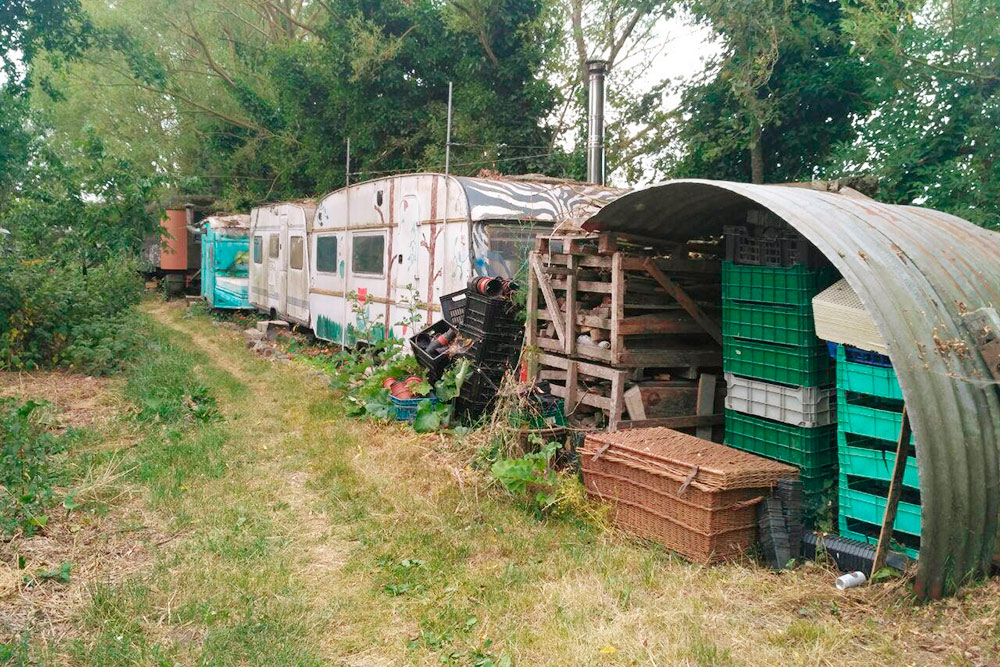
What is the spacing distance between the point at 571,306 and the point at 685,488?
233cm

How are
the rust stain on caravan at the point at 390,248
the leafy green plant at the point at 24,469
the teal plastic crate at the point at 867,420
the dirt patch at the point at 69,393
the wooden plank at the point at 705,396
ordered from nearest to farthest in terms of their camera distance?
the teal plastic crate at the point at 867,420, the leafy green plant at the point at 24,469, the wooden plank at the point at 705,396, the dirt patch at the point at 69,393, the rust stain on caravan at the point at 390,248

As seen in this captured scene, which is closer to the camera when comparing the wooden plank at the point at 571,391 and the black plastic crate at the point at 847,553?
the black plastic crate at the point at 847,553

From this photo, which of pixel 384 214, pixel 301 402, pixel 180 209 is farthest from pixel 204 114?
pixel 301 402

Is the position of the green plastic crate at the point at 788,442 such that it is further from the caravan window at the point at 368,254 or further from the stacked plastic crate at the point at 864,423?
the caravan window at the point at 368,254

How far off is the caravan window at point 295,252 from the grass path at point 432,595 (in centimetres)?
920

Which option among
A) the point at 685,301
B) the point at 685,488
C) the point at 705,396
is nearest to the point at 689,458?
the point at 685,488

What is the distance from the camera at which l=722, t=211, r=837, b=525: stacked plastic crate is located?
5.23 meters

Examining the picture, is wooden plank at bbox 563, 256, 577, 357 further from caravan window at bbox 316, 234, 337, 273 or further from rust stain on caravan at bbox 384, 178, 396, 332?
caravan window at bbox 316, 234, 337, 273

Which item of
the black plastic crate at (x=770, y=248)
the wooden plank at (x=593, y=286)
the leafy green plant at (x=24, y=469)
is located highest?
the black plastic crate at (x=770, y=248)

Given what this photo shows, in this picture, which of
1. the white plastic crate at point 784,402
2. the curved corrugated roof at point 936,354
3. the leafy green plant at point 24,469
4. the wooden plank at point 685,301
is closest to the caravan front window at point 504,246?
the wooden plank at point 685,301

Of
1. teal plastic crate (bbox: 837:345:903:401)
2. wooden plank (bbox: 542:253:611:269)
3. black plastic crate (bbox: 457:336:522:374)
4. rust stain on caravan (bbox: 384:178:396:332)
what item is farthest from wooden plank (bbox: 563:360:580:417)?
rust stain on caravan (bbox: 384:178:396:332)

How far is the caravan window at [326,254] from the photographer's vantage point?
44.9ft

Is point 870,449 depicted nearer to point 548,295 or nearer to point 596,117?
point 548,295

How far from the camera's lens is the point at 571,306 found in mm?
6805
